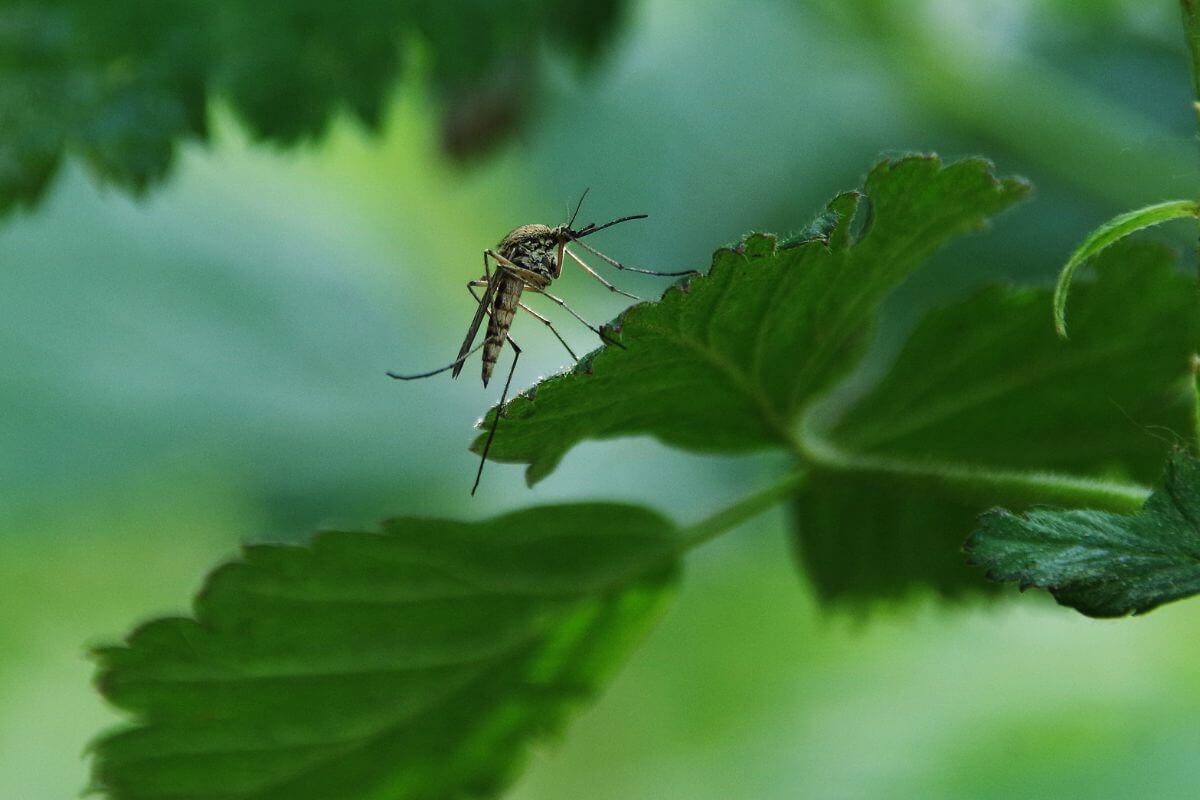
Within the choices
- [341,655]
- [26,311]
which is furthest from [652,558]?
[26,311]

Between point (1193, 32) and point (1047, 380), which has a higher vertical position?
point (1047, 380)

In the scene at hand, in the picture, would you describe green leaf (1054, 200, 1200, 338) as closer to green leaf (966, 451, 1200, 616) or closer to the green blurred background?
green leaf (966, 451, 1200, 616)

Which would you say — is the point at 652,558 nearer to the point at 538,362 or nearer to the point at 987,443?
the point at 987,443

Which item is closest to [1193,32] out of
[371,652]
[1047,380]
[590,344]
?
[1047,380]

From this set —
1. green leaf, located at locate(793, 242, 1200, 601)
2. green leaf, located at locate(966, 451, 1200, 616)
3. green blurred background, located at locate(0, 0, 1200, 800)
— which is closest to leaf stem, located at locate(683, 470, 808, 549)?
green leaf, located at locate(793, 242, 1200, 601)

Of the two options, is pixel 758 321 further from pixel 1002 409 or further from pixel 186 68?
pixel 186 68
